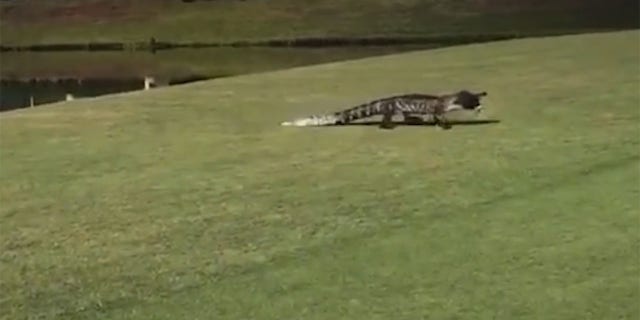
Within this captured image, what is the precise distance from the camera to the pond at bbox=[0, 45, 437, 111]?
20.9 m

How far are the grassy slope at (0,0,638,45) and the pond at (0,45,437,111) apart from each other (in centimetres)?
396

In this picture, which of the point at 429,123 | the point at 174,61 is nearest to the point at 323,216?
the point at 429,123

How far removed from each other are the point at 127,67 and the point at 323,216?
22.1m

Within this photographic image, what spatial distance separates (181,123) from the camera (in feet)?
31.3

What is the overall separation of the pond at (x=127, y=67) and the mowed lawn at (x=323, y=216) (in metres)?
9.44

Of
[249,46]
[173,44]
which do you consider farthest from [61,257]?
[173,44]

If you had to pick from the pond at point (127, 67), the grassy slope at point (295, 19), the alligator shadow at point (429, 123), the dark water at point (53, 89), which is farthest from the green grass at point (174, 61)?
the alligator shadow at point (429, 123)

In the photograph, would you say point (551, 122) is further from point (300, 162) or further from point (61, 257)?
point (61, 257)

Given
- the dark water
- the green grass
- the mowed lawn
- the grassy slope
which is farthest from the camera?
the grassy slope

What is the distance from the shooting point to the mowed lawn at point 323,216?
14.9ft

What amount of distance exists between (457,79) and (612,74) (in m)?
1.48

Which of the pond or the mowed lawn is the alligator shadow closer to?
the mowed lawn

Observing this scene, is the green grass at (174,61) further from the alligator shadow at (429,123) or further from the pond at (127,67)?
the alligator shadow at (429,123)

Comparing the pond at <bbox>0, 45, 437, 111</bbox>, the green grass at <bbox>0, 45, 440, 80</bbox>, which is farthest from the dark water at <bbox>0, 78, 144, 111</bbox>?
the green grass at <bbox>0, 45, 440, 80</bbox>
